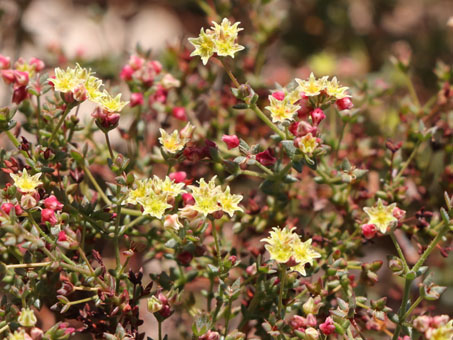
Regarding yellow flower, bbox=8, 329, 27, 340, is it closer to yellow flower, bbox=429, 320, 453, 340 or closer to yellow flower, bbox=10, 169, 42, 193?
yellow flower, bbox=10, 169, 42, 193

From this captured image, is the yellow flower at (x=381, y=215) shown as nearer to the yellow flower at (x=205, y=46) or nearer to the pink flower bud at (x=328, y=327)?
the pink flower bud at (x=328, y=327)

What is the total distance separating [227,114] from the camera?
7.81ft

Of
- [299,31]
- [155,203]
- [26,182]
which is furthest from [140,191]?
[299,31]

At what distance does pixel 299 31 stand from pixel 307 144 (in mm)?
2260

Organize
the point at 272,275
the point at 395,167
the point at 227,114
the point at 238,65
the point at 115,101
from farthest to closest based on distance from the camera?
the point at 238,65, the point at 227,114, the point at 395,167, the point at 272,275, the point at 115,101

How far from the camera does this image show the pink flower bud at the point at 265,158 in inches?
68.6

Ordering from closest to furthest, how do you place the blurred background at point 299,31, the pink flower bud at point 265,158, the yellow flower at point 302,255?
the yellow flower at point 302,255 → the pink flower bud at point 265,158 → the blurred background at point 299,31

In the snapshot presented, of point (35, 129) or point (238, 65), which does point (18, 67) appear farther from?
point (238, 65)

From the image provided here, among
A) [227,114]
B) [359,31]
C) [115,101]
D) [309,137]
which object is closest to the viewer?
[309,137]

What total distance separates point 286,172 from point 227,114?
71 cm

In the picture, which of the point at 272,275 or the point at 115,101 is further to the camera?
the point at 272,275

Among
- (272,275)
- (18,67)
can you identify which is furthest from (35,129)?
(272,275)

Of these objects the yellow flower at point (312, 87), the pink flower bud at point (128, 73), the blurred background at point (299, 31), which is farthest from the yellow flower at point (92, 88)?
the blurred background at point (299, 31)

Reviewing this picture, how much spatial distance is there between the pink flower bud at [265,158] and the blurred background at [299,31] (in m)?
1.57
